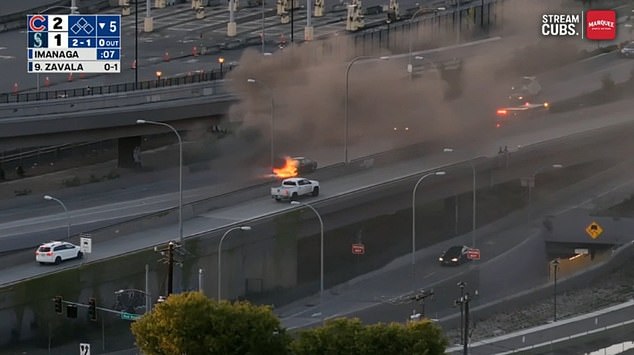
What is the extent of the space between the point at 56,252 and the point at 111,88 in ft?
103

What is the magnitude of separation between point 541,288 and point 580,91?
3765 cm

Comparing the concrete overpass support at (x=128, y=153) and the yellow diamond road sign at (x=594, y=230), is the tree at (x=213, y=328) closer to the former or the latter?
the yellow diamond road sign at (x=594, y=230)

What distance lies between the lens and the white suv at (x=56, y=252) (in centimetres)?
8106

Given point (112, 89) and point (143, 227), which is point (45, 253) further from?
point (112, 89)

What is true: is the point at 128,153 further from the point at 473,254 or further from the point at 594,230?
the point at 594,230

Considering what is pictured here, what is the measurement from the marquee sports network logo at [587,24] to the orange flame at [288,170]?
13.3m

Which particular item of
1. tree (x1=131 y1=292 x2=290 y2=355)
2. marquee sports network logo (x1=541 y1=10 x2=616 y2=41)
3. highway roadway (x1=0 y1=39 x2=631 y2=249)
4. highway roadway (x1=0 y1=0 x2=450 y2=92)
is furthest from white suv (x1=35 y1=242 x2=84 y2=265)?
highway roadway (x1=0 y1=0 x2=450 y2=92)

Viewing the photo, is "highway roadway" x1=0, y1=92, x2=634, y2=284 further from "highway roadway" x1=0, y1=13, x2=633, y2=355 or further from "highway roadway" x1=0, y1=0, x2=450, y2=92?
"highway roadway" x1=0, y1=0, x2=450, y2=92

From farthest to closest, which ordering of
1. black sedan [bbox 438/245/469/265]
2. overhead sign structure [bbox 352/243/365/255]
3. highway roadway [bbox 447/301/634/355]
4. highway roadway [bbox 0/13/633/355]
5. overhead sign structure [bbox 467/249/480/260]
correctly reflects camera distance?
1. black sedan [bbox 438/245/469/265]
2. overhead sign structure [bbox 467/249/480/260]
3. overhead sign structure [bbox 352/243/365/255]
4. highway roadway [bbox 0/13/633/355]
5. highway roadway [bbox 447/301/634/355]

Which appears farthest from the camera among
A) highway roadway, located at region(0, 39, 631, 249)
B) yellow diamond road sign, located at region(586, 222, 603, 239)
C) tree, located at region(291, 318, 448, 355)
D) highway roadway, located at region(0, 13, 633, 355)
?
yellow diamond road sign, located at region(586, 222, 603, 239)

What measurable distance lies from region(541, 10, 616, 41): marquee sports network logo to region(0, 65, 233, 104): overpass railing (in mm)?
23657

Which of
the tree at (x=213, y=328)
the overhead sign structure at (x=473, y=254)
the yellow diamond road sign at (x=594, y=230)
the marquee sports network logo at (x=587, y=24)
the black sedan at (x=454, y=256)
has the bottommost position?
the yellow diamond road sign at (x=594, y=230)
